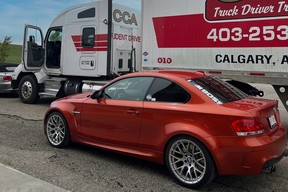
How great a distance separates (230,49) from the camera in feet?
26.2

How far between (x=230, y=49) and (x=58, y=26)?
6384mm

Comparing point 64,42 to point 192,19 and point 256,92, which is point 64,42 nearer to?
point 192,19

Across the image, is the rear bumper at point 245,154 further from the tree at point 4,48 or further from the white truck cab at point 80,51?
the tree at point 4,48

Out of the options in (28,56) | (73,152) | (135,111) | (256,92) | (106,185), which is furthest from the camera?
(28,56)

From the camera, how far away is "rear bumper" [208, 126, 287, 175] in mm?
4258

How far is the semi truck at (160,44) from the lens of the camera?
7.56 metres

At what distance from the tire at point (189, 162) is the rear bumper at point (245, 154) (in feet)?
0.45

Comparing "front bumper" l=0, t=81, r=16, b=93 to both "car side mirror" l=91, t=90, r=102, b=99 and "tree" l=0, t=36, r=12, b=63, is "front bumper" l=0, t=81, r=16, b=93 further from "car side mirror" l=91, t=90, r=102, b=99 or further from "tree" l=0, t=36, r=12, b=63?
"tree" l=0, t=36, r=12, b=63

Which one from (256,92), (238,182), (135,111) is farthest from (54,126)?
(256,92)

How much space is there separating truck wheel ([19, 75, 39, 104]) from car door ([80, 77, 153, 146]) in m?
7.18

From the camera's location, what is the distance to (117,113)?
541 cm

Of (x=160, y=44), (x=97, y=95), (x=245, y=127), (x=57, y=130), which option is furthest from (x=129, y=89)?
(x=160, y=44)

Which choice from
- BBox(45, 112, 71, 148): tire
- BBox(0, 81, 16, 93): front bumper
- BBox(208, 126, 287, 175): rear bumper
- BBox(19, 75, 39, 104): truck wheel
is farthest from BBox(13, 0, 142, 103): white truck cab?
BBox(208, 126, 287, 175): rear bumper

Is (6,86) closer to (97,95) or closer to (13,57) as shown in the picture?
(97,95)
